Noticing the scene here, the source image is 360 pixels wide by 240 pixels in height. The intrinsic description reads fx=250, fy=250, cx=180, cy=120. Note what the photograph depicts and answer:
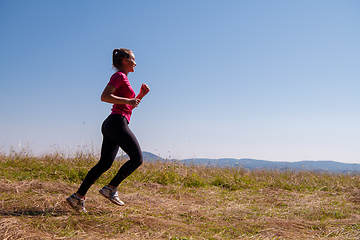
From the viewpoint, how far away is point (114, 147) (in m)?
3.18

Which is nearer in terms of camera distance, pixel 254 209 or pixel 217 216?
pixel 217 216

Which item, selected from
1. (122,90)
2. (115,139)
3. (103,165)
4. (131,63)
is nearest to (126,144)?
(115,139)

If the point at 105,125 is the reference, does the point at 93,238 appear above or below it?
below

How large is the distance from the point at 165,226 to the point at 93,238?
0.81 metres

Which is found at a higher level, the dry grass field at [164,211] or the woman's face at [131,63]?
the woman's face at [131,63]

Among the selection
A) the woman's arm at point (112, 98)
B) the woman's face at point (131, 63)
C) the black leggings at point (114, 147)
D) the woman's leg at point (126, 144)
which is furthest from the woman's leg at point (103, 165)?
the woman's face at point (131, 63)

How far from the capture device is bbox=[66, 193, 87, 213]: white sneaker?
3.03m

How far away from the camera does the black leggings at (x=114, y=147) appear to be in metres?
3.00

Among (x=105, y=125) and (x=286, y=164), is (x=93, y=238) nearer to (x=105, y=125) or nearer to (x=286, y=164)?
(x=105, y=125)

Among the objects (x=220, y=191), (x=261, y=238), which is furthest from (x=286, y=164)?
(x=261, y=238)

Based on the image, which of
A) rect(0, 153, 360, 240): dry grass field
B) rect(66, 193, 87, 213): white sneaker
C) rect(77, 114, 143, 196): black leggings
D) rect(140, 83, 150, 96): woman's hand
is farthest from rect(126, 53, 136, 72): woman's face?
rect(0, 153, 360, 240): dry grass field

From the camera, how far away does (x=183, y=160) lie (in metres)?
8.31

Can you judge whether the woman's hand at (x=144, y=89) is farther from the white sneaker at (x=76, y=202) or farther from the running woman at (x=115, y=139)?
the white sneaker at (x=76, y=202)

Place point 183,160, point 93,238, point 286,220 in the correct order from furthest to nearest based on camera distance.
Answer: point 183,160, point 286,220, point 93,238
